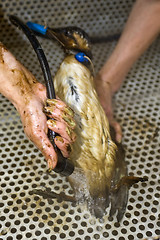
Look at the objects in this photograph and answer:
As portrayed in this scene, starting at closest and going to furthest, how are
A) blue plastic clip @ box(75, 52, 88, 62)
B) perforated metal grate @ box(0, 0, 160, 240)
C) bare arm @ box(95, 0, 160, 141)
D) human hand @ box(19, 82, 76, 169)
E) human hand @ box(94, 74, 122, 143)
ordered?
human hand @ box(19, 82, 76, 169), perforated metal grate @ box(0, 0, 160, 240), blue plastic clip @ box(75, 52, 88, 62), human hand @ box(94, 74, 122, 143), bare arm @ box(95, 0, 160, 141)

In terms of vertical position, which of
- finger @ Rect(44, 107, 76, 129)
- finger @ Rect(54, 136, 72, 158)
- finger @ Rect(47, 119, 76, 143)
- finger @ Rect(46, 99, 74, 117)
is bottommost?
finger @ Rect(54, 136, 72, 158)

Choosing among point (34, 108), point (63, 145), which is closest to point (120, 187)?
point (63, 145)

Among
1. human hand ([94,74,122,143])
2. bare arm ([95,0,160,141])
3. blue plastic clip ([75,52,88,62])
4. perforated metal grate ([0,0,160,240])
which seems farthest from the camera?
bare arm ([95,0,160,141])

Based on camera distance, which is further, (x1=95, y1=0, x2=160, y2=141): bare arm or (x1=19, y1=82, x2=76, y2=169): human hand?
(x1=95, y1=0, x2=160, y2=141): bare arm

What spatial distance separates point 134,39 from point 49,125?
76cm

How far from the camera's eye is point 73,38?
122 cm

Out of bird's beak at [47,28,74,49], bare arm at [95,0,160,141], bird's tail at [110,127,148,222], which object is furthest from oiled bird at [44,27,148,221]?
bare arm at [95,0,160,141]

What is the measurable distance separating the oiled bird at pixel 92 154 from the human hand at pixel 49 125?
0.14 metres

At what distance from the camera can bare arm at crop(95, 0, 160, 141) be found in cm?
144

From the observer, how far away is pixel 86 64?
1.22 m

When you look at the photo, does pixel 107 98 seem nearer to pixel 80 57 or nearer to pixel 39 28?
pixel 80 57

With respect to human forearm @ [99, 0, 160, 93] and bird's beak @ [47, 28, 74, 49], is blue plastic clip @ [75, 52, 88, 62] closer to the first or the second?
bird's beak @ [47, 28, 74, 49]

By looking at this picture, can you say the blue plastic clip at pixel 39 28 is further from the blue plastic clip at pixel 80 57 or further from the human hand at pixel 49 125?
the human hand at pixel 49 125

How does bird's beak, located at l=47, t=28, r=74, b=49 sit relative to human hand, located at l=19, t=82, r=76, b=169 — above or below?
above
